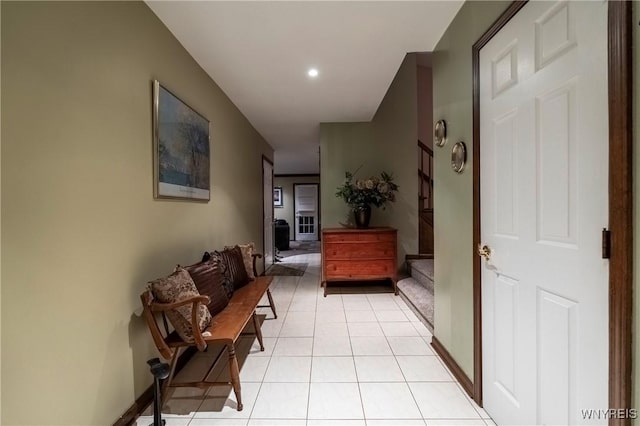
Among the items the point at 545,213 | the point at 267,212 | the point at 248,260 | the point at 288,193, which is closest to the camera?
the point at 545,213

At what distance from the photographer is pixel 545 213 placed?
115 cm

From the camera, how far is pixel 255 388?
1872 mm

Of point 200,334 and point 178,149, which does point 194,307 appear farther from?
point 178,149

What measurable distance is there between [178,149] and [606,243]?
2.39 meters

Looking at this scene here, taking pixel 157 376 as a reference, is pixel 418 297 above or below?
below

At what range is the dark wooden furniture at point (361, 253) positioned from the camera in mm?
3850

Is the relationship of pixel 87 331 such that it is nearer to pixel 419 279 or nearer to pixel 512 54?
pixel 512 54

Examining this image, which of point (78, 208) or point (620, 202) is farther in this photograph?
point (78, 208)

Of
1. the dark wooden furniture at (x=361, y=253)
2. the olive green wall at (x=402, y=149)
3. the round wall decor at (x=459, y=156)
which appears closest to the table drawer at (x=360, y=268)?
the dark wooden furniture at (x=361, y=253)

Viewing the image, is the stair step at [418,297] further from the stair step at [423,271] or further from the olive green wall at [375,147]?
the olive green wall at [375,147]

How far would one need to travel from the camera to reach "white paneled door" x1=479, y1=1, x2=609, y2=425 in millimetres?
940

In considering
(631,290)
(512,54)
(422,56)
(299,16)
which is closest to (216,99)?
(299,16)

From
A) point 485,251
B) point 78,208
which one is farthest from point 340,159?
point 78,208

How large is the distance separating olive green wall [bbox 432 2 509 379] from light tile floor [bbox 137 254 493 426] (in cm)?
28
